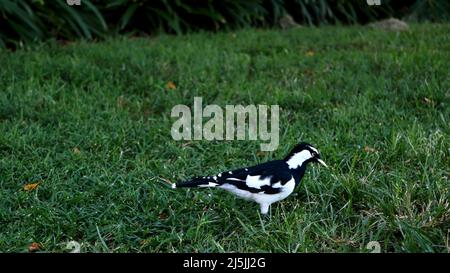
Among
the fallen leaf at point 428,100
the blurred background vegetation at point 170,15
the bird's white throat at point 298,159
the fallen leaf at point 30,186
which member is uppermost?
the blurred background vegetation at point 170,15

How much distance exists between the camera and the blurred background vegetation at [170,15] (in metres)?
6.23

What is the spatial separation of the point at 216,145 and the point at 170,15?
3.53 metres

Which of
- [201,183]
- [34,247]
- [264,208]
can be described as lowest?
[34,247]

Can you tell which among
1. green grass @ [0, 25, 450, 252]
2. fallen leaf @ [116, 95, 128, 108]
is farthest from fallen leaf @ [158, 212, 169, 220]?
fallen leaf @ [116, 95, 128, 108]

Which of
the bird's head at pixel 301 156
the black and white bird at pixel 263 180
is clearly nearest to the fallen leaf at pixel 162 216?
the black and white bird at pixel 263 180

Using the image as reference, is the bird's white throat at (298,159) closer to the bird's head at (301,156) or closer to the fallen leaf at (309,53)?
the bird's head at (301,156)

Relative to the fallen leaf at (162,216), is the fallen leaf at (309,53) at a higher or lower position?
higher

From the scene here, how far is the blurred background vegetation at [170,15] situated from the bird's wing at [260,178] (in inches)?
151

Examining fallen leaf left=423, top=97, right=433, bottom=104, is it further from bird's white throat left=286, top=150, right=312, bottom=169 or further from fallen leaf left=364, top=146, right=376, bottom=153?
bird's white throat left=286, top=150, right=312, bottom=169

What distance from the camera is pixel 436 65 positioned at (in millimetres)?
5047

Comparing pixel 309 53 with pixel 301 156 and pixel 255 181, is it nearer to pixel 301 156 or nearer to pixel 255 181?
pixel 301 156

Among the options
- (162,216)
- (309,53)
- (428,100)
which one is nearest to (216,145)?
(162,216)

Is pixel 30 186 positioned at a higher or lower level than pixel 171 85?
lower

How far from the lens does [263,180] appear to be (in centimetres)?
276
